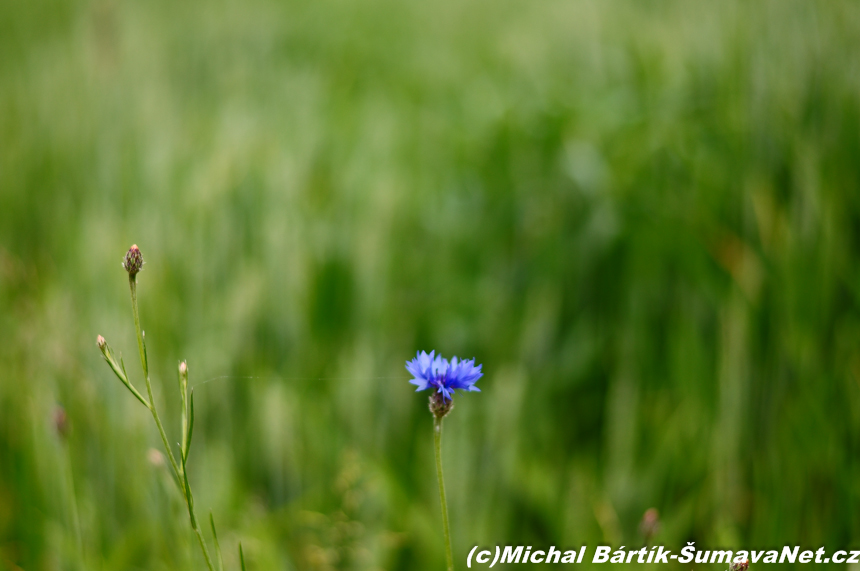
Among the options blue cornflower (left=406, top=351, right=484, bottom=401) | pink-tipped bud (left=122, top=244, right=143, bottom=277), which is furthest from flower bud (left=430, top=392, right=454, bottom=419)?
pink-tipped bud (left=122, top=244, right=143, bottom=277)

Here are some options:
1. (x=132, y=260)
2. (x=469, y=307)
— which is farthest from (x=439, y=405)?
(x=469, y=307)

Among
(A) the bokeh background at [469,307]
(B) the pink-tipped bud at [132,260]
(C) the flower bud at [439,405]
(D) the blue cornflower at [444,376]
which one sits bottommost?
(C) the flower bud at [439,405]

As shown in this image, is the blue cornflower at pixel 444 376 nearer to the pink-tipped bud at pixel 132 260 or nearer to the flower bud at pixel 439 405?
the flower bud at pixel 439 405

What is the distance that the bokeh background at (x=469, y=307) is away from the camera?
769 mm

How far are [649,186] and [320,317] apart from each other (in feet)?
2.18

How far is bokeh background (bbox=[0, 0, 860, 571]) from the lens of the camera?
77 centimetres

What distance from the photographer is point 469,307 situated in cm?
109

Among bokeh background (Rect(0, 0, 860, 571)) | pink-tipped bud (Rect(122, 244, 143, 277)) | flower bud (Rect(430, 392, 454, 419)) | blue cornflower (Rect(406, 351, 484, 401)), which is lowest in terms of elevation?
flower bud (Rect(430, 392, 454, 419))

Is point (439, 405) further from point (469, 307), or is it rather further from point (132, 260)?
point (469, 307)

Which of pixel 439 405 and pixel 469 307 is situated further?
pixel 469 307

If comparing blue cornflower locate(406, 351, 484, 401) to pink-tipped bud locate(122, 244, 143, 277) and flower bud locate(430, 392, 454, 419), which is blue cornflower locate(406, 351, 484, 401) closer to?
flower bud locate(430, 392, 454, 419)

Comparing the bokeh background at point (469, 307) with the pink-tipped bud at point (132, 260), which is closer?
the pink-tipped bud at point (132, 260)

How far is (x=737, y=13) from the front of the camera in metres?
1.18

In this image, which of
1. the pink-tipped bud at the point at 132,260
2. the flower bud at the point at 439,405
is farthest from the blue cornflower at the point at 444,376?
the pink-tipped bud at the point at 132,260
